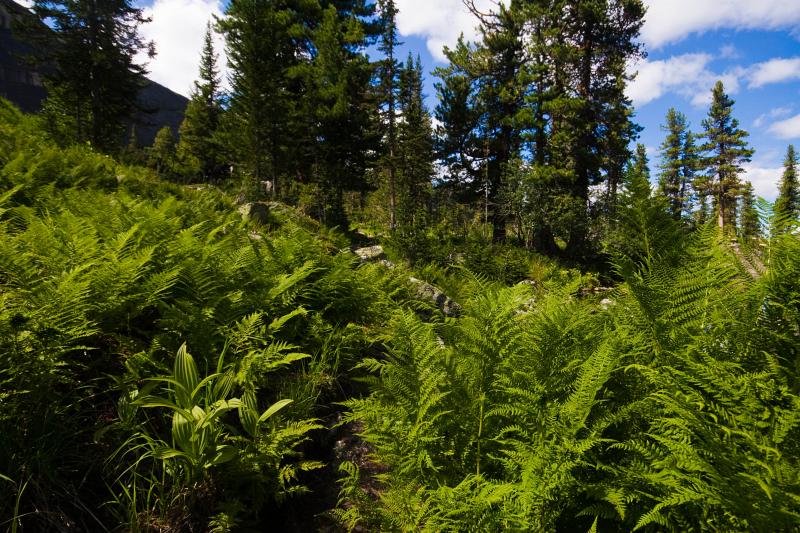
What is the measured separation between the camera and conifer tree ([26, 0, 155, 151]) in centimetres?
1656

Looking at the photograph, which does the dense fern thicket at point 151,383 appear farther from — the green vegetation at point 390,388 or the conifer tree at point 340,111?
the conifer tree at point 340,111

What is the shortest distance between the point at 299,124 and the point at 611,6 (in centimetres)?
1684

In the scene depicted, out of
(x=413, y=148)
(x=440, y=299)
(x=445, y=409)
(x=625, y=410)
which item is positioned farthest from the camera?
(x=413, y=148)

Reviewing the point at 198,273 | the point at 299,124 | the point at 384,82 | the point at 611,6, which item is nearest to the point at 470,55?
the point at 384,82

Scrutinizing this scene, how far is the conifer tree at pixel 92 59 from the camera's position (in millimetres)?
16562

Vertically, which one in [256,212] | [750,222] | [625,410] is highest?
[256,212]

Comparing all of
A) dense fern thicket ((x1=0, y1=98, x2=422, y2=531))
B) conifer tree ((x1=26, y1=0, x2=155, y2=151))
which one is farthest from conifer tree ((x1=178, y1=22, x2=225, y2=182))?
dense fern thicket ((x1=0, y1=98, x2=422, y2=531))

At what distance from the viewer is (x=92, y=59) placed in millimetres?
16516

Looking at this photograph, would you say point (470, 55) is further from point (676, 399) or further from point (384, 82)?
point (676, 399)

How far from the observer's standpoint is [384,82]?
22266mm

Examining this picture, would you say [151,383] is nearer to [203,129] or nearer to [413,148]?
[413,148]

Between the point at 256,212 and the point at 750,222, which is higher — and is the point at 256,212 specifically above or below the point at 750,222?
above

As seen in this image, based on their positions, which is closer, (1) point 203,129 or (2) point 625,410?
(2) point 625,410

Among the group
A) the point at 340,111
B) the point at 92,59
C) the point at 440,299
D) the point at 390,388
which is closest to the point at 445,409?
the point at 390,388
